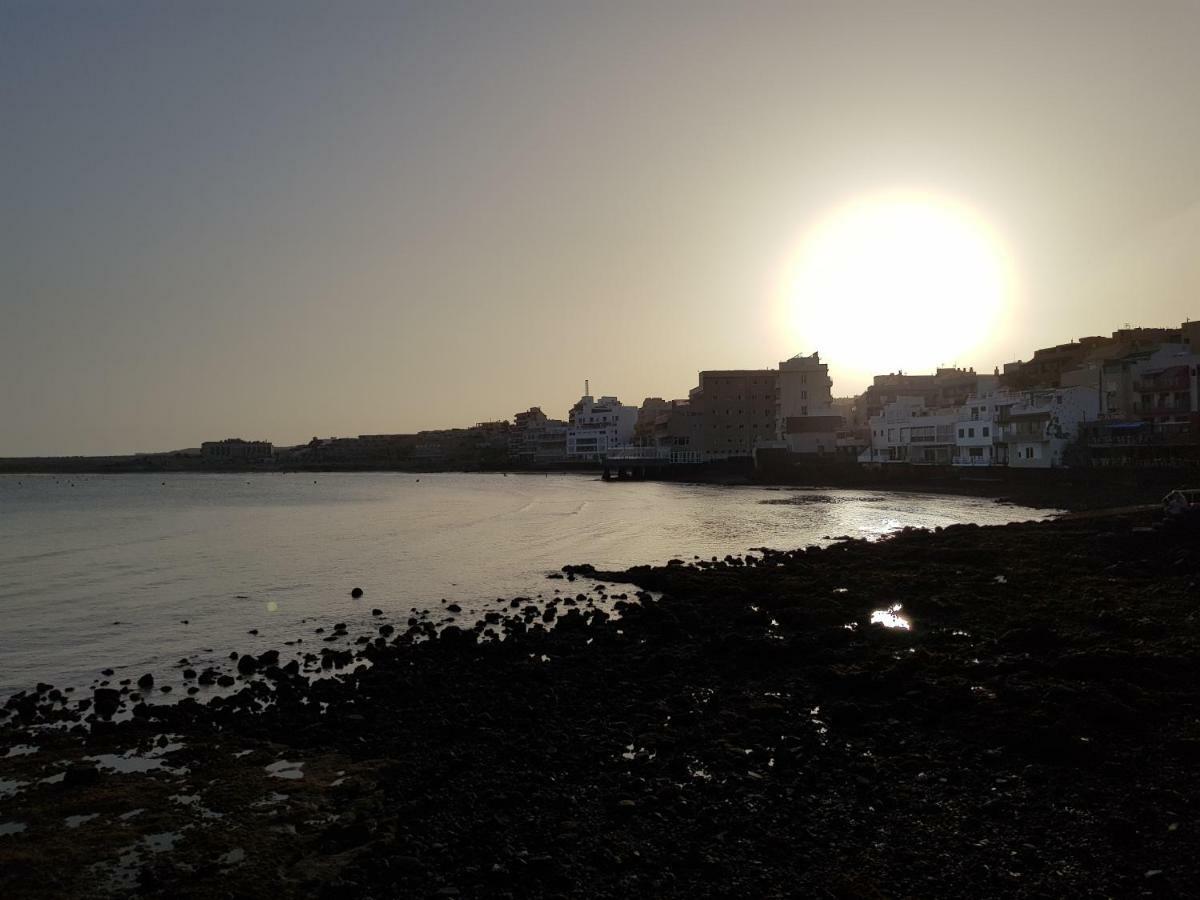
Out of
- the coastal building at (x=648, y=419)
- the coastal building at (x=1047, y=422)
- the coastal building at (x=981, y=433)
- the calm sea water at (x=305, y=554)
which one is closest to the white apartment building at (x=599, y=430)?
the coastal building at (x=648, y=419)

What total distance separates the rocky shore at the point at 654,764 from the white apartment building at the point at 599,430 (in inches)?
5568

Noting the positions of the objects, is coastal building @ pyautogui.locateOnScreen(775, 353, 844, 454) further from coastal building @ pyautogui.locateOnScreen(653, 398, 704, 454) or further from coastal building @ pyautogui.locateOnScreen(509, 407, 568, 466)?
coastal building @ pyautogui.locateOnScreen(509, 407, 568, 466)

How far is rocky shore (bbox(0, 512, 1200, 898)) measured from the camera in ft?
28.6

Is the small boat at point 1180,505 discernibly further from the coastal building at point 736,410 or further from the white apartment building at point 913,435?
the coastal building at point 736,410

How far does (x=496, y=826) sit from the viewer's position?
9766 millimetres

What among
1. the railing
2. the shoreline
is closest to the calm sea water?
the shoreline

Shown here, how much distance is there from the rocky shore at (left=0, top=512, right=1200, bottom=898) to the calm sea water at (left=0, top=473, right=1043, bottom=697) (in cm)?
501

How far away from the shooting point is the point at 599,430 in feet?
536

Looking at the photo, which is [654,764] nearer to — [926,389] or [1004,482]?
[1004,482]

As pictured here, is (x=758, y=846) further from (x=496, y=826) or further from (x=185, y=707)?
(x=185, y=707)

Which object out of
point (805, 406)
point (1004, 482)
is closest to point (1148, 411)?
point (1004, 482)

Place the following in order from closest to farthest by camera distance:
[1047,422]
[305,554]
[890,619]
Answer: [890,619] < [305,554] < [1047,422]

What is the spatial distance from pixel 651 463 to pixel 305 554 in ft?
276

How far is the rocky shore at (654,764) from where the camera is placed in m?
8.71
